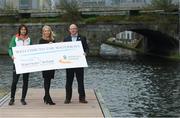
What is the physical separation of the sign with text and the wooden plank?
1093 mm

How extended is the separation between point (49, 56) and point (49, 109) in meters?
1.93

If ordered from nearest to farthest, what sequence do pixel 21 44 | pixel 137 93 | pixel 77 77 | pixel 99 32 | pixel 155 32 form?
pixel 21 44, pixel 77 77, pixel 137 93, pixel 155 32, pixel 99 32

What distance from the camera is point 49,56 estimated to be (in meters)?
17.1

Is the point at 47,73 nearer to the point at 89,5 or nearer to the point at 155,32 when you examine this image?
the point at 155,32

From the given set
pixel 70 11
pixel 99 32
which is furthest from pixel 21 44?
pixel 99 32

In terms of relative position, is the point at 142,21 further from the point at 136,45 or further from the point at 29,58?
the point at 29,58

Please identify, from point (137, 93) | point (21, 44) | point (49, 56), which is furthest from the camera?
point (137, 93)

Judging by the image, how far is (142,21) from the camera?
63.1m

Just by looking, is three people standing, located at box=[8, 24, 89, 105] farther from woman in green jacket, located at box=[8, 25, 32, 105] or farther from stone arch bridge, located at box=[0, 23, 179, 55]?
stone arch bridge, located at box=[0, 23, 179, 55]

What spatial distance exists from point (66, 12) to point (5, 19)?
792cm

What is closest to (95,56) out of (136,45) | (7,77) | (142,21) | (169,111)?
(142,21)

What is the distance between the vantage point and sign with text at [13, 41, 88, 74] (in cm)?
1680

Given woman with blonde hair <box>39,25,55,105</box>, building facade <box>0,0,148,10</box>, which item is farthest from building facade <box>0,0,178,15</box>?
woman with blonde hair <box>39,25,55,105</box>

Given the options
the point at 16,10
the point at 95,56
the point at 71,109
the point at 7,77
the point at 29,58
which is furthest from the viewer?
the point at 16,10
